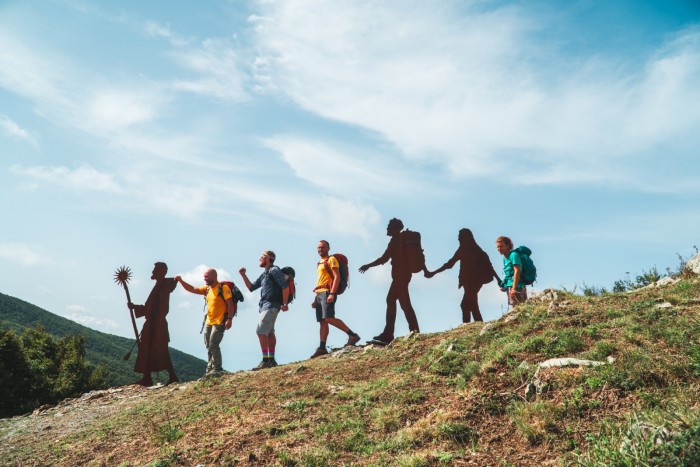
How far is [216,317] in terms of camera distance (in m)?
11.4

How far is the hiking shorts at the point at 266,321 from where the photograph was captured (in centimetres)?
1155

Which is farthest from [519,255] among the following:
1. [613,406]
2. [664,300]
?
[613,406]

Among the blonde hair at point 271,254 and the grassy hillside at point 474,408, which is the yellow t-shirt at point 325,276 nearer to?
the blonde hair at point 271,254

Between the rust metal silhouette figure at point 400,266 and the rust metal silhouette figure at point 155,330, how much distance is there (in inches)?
225

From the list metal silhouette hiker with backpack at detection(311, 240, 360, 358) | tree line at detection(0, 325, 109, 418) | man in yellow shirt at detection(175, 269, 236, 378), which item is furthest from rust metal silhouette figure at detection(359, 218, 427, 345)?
tree line at detection(0, 325, 109, 418)

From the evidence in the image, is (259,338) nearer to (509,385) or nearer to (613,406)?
(509,385)

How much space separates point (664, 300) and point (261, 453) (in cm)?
645

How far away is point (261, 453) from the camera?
5.67m

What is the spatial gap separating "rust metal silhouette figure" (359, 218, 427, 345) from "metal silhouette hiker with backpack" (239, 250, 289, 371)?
7.76 ft

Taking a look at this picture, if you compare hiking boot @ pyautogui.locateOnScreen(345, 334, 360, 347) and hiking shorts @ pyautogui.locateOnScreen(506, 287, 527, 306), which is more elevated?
hiking shorts @ pyautogui.locateOnScreen(506, 287, 527, 306)

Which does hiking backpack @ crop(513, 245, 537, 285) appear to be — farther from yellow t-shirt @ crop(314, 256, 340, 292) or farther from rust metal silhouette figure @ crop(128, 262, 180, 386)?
rust metal silhouette figure @ crop(128, 262, 180, 386)

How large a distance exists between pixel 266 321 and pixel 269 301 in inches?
17.9

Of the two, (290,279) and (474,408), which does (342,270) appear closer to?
(290,279)

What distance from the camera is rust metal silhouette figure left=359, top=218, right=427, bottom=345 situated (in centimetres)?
1239
